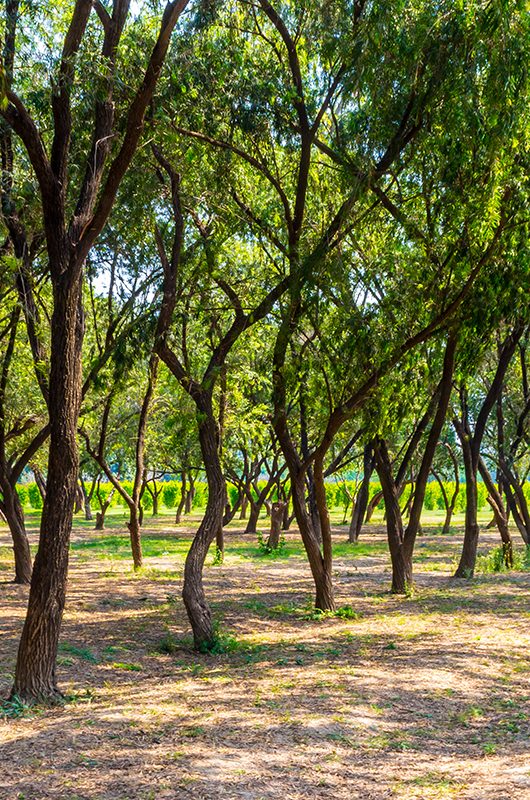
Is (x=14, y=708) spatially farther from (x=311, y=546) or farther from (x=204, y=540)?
(x=311, y=546)

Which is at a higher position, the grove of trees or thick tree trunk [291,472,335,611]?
the grove of trees

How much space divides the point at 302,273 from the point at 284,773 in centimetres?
498

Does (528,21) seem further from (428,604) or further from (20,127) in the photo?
(428,604)

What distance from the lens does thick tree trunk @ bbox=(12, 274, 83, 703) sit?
21.1 feet

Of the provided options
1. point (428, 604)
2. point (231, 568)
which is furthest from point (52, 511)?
point (231, 568)

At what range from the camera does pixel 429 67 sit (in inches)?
315

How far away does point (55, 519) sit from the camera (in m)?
6.44

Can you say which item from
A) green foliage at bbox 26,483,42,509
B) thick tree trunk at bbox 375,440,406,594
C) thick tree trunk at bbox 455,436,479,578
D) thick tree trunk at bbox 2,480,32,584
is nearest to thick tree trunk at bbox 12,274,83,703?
thick tree trunk at bbox 2,480,32,584

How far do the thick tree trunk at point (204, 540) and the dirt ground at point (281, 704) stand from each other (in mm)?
298

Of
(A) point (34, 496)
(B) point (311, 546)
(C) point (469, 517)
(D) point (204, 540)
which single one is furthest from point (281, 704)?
(A) point (34, 496)

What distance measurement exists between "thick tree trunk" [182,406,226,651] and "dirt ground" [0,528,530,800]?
298 millimetres

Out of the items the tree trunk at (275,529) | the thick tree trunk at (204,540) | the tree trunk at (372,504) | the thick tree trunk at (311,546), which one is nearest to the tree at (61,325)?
the thick tree trunk at (204,540)

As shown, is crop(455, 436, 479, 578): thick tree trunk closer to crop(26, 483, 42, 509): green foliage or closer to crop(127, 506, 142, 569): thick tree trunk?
crop(127, 506, 142, 569): thick tree trunk

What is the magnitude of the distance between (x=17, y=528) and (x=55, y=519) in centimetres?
732
